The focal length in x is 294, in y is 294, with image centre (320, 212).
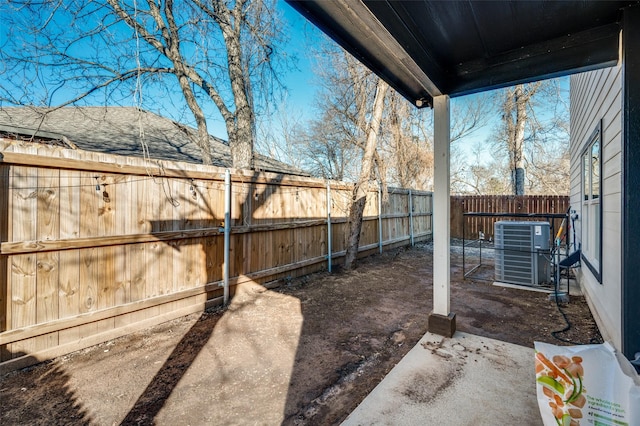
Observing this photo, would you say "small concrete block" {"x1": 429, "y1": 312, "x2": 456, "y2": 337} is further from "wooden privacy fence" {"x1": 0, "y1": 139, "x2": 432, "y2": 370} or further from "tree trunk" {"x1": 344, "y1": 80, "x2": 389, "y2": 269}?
"tree trunk" {"x1": 344, "y1": 80, "x2": 389, "y2": 269}

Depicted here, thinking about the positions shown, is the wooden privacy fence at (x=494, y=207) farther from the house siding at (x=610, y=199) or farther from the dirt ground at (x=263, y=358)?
the house siding at (x=610, y=199)

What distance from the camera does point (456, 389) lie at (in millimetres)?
1988

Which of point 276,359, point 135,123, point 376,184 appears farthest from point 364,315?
point 135,123

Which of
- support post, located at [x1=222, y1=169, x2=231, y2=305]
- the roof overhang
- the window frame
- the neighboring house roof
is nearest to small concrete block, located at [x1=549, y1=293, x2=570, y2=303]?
the window frame

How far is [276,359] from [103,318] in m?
1.76

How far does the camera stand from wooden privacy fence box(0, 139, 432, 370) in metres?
2.40

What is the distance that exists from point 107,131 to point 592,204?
26.6ft

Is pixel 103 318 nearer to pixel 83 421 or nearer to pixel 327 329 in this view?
pixel 83 421

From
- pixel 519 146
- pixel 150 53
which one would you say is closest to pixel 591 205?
pixel 150 53

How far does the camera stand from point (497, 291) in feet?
14.8

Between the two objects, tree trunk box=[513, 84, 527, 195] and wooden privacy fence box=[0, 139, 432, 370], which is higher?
tree trunk box=[513, 84, 527, 195]

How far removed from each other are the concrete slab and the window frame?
1499mm

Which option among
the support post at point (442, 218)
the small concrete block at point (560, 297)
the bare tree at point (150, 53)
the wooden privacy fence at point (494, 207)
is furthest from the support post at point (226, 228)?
the wooden privacy fence at point (494, 207)

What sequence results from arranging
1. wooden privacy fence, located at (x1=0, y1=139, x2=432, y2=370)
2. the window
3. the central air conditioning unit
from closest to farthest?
wooden privacy fence, located at (x1=0, y1=139, x2=432, y2=370)
the window
the central air conditioning unit
